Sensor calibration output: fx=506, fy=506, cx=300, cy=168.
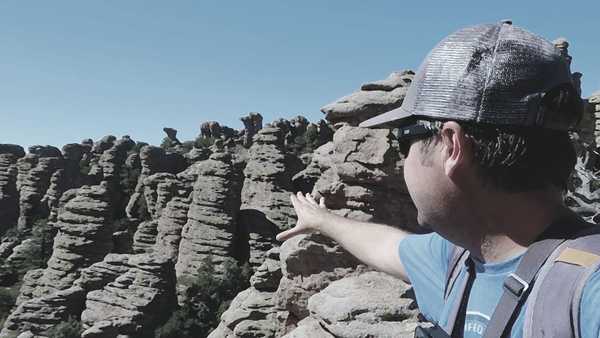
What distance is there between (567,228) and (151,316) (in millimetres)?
16380

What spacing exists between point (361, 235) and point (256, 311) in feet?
29.0

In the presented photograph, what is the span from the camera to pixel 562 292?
786mm

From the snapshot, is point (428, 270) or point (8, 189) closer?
point (428, 270)

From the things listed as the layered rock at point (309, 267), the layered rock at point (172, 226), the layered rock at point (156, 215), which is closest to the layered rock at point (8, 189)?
the layered rock at point (156, 215)

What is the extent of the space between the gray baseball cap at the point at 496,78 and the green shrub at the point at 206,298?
16.3 meters

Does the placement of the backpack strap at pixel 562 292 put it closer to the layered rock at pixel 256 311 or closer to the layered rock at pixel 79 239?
the layered rock at pixel 256 311

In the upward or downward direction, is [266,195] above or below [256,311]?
above

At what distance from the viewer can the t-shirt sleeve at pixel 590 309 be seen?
76 cm

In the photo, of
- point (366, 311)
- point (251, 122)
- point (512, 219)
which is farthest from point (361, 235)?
point (251, 122)

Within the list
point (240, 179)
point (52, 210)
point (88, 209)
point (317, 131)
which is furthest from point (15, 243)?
point (317, 131)

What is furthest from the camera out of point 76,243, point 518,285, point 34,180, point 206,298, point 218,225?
point 34,180

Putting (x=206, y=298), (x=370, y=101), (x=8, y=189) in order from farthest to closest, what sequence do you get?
(x=8, y=189), (x=206, y=298), (x=370, y=101)

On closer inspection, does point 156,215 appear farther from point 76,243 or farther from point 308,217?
point 308,217

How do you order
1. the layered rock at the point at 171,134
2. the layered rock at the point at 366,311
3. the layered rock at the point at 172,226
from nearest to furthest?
the layered rock at the point at 366,311
the layered rock at the point at 172,226
the layered rock at the point at 171,134
